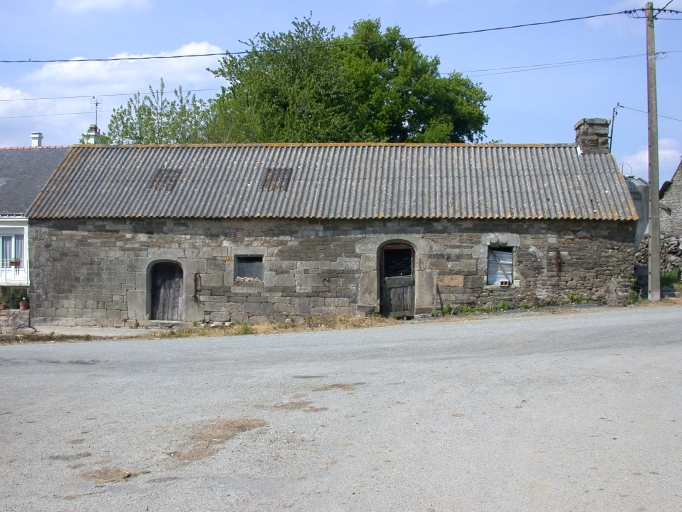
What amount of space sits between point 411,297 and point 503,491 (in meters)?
12.8

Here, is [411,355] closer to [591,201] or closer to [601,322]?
[601,322]

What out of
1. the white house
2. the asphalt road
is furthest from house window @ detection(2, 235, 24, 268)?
the asphalt road

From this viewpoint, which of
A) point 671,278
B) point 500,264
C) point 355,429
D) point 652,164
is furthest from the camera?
point 671,278

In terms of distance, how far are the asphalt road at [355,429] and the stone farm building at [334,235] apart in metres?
6.03

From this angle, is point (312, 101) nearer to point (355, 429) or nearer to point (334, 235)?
point (334, 235)

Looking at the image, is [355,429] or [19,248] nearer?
[355,429]

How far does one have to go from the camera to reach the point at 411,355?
35.4 feet

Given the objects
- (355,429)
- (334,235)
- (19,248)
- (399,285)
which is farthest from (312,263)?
(355,429)

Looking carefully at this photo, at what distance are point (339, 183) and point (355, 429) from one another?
12660mm

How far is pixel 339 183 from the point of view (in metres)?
18.6

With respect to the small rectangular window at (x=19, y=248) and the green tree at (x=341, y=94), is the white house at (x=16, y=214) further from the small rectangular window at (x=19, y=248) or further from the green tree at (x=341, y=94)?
the green tree at (x=341, y=94)

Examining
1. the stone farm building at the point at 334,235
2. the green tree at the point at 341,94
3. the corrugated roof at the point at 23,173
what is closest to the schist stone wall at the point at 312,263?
the stone farm building at the point at 334,235

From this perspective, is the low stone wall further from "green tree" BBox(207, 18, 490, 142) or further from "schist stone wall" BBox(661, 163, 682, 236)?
"schist stone wall" BBox(661, 163, 682, 236)

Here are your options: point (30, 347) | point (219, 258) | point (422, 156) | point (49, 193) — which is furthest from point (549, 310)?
point (49, 193)
